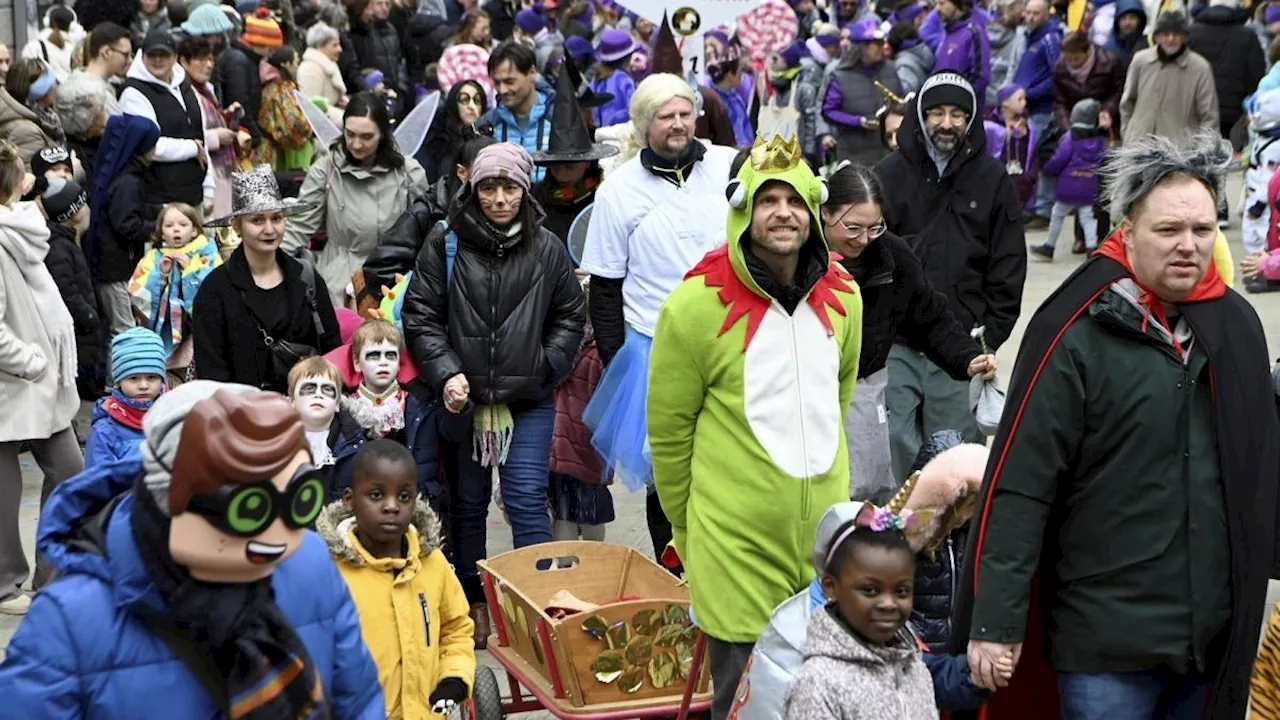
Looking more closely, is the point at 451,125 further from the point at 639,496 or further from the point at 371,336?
the point at 371,336

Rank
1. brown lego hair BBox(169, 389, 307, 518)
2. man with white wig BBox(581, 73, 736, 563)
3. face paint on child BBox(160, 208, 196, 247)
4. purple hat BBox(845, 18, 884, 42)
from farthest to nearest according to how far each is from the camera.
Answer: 1. purple hat BBox(845, 18, 884, 42)
2. face paint on child BBox(160, 208, 196, 247)
3. man with white wig BBox(581, 73, 736, 563)
4. brown lego hair BBox(169, 389, 307, 518)

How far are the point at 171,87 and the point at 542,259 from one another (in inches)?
195

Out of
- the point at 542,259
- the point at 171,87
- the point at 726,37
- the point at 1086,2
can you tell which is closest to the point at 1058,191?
the point at 726,37

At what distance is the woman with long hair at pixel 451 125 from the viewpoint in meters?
10.9

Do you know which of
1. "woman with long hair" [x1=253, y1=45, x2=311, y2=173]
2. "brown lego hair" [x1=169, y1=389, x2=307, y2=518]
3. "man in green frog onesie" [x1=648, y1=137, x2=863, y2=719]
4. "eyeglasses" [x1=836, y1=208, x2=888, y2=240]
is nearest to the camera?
"brown lego hair" [x1=169, y1=389, x2=307, y2=518]

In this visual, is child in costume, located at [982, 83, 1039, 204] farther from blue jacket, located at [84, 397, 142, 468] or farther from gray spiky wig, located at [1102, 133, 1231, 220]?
gray spiky wig, located at [1102, 133, 1231, 220]

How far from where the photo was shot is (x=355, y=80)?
692 inches

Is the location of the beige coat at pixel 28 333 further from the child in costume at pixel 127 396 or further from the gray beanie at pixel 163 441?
the gray beanie at pixel 163 441

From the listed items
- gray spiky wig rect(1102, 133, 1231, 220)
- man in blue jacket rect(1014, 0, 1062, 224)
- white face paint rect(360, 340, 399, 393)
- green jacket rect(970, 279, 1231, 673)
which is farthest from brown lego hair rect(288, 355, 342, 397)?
man in blue jacket rect(1014, 0, 1062, 224)

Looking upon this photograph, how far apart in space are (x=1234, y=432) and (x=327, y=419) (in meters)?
3.59

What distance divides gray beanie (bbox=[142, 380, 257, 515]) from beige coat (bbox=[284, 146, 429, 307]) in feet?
18.9

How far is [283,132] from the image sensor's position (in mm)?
13445

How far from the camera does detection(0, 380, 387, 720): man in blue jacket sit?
307 centimetres

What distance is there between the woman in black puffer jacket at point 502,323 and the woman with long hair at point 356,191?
1.57 meters
